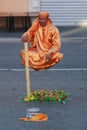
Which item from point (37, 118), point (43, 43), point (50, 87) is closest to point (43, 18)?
point (43, 43)

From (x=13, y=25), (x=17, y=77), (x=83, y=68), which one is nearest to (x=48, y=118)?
(x=17, y=77)

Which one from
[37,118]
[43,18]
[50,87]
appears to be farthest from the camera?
[50,87]

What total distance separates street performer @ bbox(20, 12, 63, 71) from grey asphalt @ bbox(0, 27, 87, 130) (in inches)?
25.0

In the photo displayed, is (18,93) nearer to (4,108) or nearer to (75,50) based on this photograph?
(4,108)

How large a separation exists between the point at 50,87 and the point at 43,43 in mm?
1665

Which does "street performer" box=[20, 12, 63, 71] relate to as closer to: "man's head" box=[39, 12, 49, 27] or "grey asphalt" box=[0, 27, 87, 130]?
"man's head" box=[39, 12, 49, 27]

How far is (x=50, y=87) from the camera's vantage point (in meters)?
10.9

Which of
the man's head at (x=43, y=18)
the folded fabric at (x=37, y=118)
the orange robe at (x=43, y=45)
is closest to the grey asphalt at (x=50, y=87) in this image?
the folded fabric at (x=37, y=118)

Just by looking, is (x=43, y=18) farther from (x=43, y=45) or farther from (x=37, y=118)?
(x=37, y=118)

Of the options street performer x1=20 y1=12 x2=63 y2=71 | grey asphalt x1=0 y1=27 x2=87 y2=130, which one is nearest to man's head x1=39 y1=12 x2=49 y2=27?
street performer x1=20 y1=12 x2=63 y2=71

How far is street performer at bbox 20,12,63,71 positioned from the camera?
9.28 m

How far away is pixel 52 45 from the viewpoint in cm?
936

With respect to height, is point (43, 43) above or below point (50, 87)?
above

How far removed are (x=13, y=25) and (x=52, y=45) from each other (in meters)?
13.1
